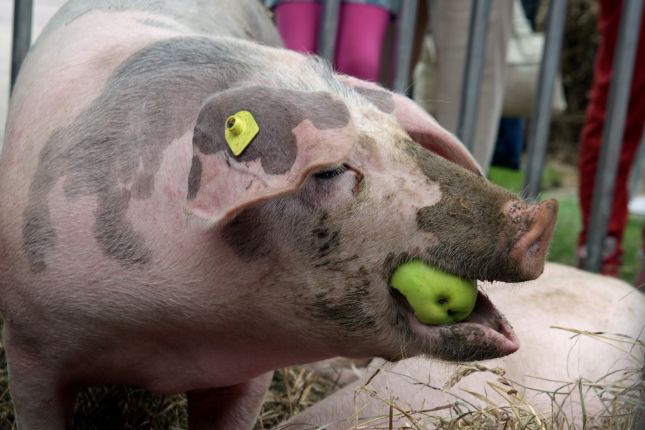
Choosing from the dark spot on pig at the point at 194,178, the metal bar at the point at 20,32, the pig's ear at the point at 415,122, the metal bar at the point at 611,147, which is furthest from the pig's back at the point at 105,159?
the metal bar at the point at 611,147

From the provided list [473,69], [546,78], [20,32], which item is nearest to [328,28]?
[473,69]

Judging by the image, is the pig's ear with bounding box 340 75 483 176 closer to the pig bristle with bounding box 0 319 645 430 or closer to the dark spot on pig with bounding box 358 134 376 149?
the dark spot on pig with bounding box 358 134 376 149

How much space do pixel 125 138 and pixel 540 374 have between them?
0.97m

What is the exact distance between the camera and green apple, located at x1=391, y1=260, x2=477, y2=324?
1546mm

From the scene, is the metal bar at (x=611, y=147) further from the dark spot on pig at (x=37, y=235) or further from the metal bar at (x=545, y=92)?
the dark spot on pig at (x=37, y=235)

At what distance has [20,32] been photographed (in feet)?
8.58

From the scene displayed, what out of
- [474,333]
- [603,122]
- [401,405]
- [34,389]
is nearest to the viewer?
[474,333]

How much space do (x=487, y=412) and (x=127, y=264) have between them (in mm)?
670

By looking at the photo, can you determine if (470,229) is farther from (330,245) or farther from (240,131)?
(240,131)

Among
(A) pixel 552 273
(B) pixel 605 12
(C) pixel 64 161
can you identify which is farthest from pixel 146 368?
(B) pixel 605 12

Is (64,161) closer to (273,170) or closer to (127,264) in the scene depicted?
(127,264)

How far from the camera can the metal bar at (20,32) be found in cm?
261

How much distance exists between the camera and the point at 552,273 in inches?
101

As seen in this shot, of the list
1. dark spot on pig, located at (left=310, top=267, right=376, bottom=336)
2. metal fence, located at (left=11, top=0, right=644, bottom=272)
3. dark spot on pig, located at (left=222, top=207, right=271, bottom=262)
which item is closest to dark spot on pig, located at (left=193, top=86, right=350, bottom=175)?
dark spot on pig, located at (left=222, top=207, right=271, bottom=262)
